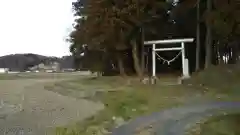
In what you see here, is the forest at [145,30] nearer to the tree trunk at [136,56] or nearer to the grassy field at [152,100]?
the tree trunk at [136,56]

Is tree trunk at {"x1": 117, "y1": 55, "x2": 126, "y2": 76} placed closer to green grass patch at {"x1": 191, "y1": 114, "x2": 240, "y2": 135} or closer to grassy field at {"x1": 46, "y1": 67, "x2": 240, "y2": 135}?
grassy field at {"x1": 46, "y1": 67, "x2": 240, "y2": 135}

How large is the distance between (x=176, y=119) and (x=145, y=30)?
1959 centimetres

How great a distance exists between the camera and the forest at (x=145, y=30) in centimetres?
2638

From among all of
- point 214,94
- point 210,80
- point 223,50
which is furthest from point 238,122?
point 223,50

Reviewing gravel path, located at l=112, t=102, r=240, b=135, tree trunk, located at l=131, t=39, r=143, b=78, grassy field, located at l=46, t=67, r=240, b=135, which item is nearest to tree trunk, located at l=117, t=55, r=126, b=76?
tree trunk, located at l=131, t=39, r=143, b=78

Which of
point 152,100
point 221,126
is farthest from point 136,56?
point 221,126

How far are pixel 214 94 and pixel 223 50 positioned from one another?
2216 centimetres

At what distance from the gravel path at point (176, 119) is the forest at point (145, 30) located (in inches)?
436

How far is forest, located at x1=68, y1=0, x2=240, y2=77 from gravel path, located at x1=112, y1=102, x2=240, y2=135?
11.1 metres

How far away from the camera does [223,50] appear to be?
36469mm

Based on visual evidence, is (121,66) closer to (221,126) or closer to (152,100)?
(152,100)

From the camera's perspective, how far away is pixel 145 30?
28594mm

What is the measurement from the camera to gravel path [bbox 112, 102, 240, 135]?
8.02m

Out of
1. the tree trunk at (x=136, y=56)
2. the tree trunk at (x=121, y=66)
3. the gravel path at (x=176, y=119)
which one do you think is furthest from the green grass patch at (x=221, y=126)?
the tree trunk at (x=121, y=66)
